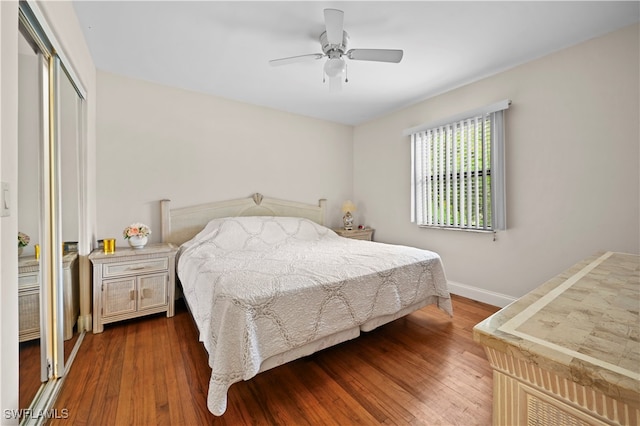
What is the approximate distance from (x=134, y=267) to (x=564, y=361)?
2958 millimetres

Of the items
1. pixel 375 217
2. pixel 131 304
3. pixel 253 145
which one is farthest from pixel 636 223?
pixel 131 304

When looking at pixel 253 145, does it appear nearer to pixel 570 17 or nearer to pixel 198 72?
pixel 198 72

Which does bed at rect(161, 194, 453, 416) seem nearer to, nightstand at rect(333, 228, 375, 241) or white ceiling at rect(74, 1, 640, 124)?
nightstand at rect(333, 228, 375, 241)

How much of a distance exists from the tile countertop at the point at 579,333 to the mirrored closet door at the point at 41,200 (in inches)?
70.6

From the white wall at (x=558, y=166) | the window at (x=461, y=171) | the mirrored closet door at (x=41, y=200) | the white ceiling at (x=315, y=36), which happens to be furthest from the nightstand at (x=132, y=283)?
the white wall at (x=558, y=166)

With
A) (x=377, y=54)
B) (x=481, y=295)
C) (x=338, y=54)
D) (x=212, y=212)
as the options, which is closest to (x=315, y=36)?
(x=338, y=54)

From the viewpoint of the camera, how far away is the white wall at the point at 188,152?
2.83m

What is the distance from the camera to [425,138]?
3.51 meters

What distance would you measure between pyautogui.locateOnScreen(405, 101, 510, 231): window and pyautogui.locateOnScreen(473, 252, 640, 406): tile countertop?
2.08 m

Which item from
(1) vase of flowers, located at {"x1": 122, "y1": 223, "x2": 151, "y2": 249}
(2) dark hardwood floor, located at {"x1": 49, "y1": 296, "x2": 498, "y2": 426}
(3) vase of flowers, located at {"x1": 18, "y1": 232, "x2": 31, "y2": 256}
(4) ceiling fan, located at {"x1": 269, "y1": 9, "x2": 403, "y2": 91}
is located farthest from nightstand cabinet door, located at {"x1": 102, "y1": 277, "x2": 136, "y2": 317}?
(4) ceiling fan, located at {"x1": 269, "y1": 9, "x2": 403, "y2": 91}

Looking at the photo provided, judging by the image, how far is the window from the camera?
2.80m

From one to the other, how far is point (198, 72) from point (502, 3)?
269cm
